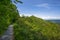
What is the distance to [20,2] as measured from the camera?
47.1 feet

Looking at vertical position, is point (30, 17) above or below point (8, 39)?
below

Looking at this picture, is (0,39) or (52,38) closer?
(0,39)

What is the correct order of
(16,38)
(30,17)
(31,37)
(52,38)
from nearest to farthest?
(31,37)
(16,38)
(52,38)
(30,17)

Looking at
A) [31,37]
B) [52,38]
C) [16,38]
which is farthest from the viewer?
[52,38]

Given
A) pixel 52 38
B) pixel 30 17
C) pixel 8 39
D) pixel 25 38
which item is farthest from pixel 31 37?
pixel 30 17

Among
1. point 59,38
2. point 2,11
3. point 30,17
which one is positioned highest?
point 2,11

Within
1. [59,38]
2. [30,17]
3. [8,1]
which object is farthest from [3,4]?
[30,17]

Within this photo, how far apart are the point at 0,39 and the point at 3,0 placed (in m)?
2.43

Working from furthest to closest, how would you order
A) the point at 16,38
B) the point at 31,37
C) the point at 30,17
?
the point at 30,17 → the point at 16,38 → the point at 31,37

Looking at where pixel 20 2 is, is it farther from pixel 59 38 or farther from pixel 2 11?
pixel 59 38

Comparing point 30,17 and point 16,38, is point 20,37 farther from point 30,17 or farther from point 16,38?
point 30,17

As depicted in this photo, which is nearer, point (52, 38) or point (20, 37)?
point (20, 37)

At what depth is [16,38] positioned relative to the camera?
1494 centimetres

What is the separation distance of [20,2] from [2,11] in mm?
1407
